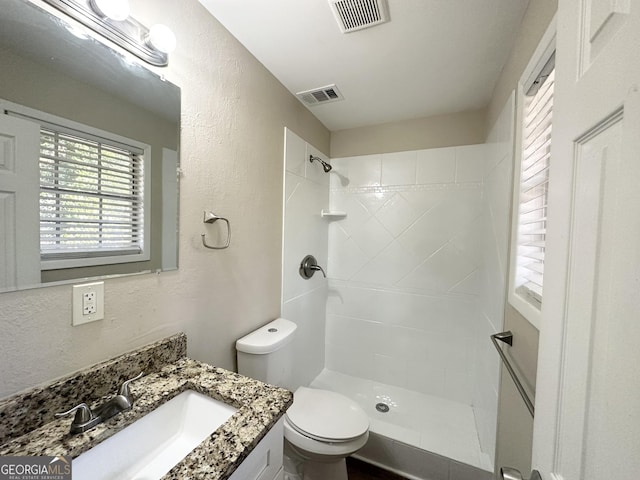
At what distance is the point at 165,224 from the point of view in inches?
35.6

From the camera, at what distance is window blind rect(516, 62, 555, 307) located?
Result: 2.76ft

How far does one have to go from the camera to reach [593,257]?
35 centimetres

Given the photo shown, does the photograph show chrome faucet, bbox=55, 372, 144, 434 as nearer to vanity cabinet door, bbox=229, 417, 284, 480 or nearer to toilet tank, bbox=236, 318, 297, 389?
vanity cabinet door, bbox=229, 417, 284, 480

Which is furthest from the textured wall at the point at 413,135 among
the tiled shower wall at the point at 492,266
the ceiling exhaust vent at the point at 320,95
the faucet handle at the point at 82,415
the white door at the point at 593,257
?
the faucet handle at the point at 82,415

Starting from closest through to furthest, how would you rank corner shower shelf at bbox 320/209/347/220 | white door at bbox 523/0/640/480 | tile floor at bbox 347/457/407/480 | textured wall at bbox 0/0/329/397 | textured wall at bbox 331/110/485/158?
white door at bbox 523/0/640/480, textured wall at bbox 0/0/329/397, tile floor at bbox 347/457/407/480, textured wall at bbox 331/110/485/158, corner shower shelf at bbox 320/209/347/220

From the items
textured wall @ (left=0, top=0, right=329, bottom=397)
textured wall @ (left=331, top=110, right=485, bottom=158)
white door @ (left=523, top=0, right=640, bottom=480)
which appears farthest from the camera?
textured wall @ (left=331, top=110, right=485, bottom=158)

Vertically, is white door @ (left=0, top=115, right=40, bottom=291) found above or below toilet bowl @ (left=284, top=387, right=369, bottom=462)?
above

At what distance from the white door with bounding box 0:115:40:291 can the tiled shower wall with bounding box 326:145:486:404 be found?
1815mm

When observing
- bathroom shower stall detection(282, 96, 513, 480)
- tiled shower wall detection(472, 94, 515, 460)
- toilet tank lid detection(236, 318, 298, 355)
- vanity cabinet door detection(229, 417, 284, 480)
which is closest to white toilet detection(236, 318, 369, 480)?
toilet tank lid detection(236, 318, 298, 355)

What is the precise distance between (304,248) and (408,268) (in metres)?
0.86

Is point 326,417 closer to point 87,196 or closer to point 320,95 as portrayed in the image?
point 87,196

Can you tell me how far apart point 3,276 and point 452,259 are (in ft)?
7.13

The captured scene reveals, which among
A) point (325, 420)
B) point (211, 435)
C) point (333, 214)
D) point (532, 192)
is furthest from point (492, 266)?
point (211, 435)

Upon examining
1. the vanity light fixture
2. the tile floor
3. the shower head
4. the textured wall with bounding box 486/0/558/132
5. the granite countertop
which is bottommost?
the tile floor
